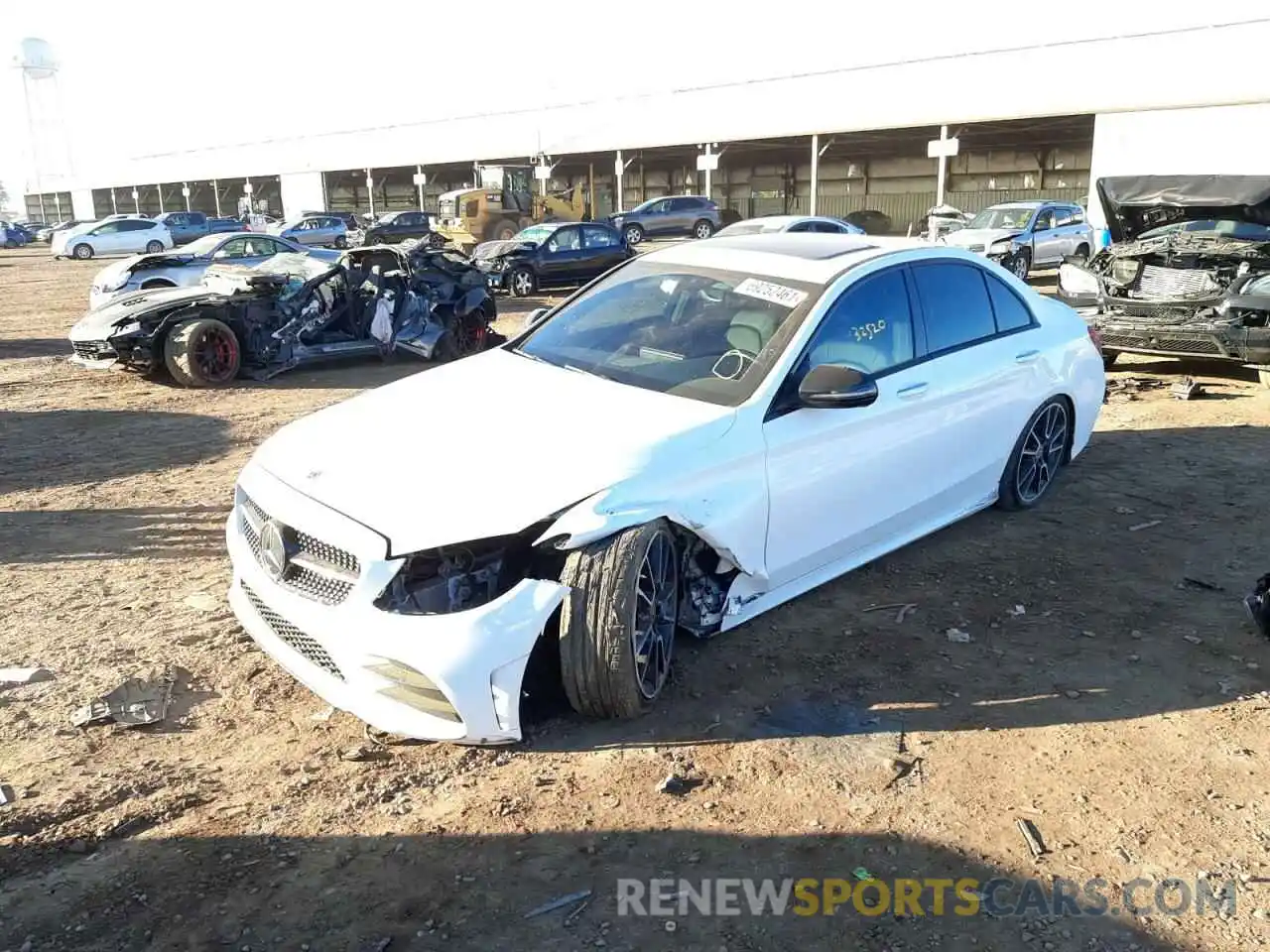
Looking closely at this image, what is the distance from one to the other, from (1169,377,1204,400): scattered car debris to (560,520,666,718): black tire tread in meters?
7.51

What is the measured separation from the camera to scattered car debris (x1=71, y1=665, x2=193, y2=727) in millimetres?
3537

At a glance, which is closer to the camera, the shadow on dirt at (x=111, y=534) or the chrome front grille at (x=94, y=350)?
the shadow on dirt at (x=111, y=534)

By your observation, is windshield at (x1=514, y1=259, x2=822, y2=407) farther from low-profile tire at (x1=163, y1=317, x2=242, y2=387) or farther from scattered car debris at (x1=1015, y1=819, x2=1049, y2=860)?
low-profile tire at (x1=163, y1=317, x2=242, y2=387)

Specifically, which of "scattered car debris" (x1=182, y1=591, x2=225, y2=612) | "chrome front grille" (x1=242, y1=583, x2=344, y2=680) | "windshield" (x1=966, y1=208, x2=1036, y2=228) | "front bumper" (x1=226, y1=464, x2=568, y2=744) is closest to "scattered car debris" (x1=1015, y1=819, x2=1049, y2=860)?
Result: "front bumper" (x1=226, y1=464, x2=568, y2=744)

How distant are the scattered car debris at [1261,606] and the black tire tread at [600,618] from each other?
276 centimetres

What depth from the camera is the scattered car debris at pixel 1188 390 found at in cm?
892

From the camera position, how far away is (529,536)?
3.26 meters

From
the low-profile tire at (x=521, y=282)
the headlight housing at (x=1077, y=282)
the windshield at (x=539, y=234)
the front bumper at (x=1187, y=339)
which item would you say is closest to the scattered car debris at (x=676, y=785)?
the front bumper at (x=1187, y=339)

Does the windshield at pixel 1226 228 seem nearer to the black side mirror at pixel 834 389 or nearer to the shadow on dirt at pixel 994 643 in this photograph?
the shadow on dirt at pixel 994 643

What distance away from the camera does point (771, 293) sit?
4.36 m

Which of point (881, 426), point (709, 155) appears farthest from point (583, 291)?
point (709, 155)

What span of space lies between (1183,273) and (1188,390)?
140 cm

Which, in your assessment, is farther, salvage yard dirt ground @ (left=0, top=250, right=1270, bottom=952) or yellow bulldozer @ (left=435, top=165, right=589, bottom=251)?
yellow bulldozer @ (left=435, top=165, right=589, bottom=251)

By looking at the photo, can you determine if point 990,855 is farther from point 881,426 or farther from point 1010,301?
point 1010,301
